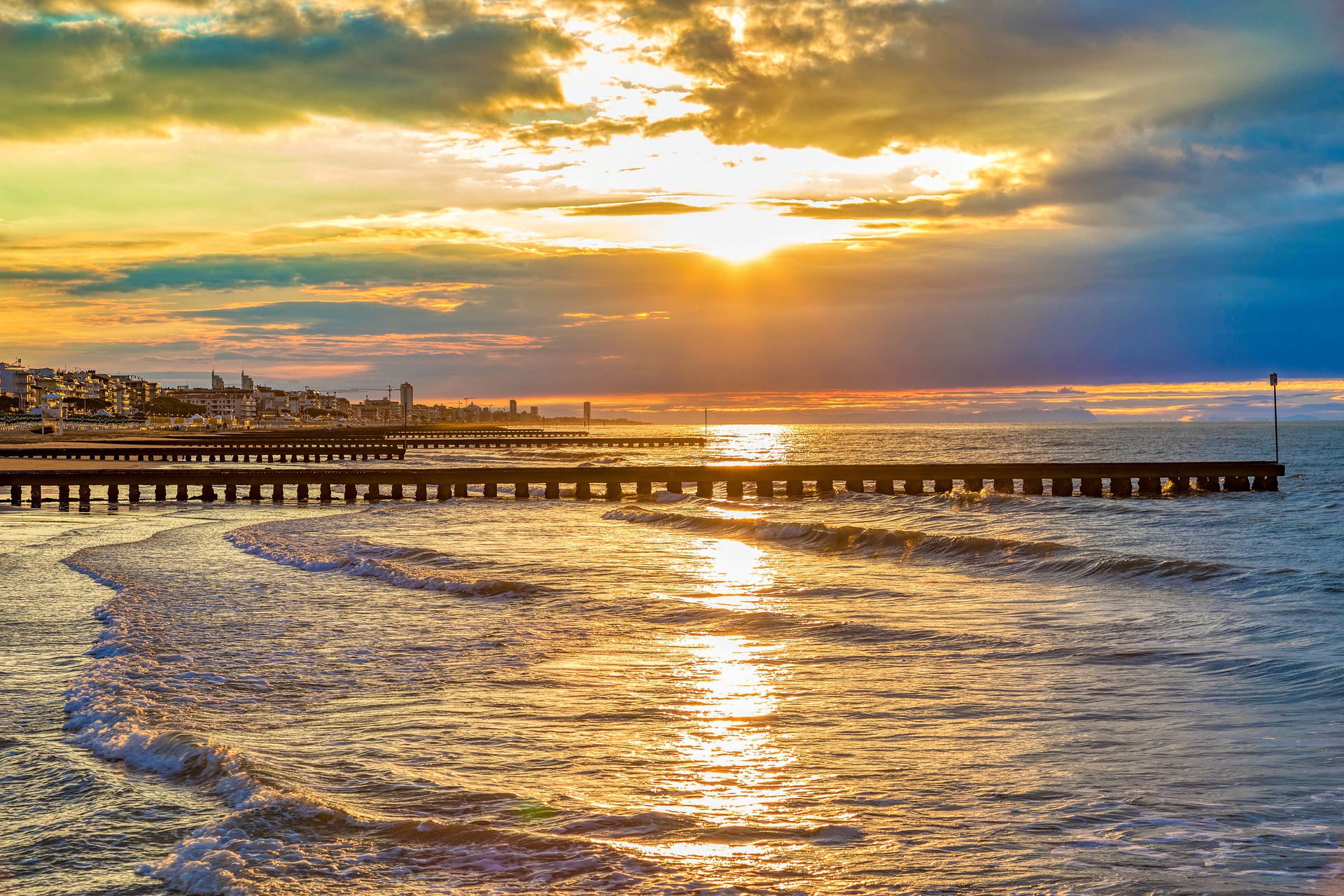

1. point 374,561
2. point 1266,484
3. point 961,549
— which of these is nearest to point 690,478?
point 961,549

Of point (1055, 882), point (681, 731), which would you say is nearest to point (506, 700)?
point (681, 731)

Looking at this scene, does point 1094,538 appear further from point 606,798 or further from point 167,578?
point 606,798

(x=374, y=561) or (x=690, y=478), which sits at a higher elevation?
(x=690, y=478)

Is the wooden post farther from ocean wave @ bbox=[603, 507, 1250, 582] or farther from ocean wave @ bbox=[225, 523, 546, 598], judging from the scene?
ocean wave @ bbox=[225, 523, 546, 598]

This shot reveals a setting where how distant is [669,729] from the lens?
736cm

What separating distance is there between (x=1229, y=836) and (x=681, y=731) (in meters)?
3.45

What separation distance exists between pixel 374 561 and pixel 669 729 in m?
11.8

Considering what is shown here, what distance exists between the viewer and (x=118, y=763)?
21.1 ft

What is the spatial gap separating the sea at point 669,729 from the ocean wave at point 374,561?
146 millimetres

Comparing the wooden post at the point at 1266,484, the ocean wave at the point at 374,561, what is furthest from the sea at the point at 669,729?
the wooden post at the point at 1266,484

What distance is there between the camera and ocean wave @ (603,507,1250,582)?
1644 cm

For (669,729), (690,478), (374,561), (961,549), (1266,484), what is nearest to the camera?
(669,729)

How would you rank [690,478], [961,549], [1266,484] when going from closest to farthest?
[961,549]
[690,478]
[1266,484]

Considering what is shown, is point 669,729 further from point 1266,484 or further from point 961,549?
point 1266,484
